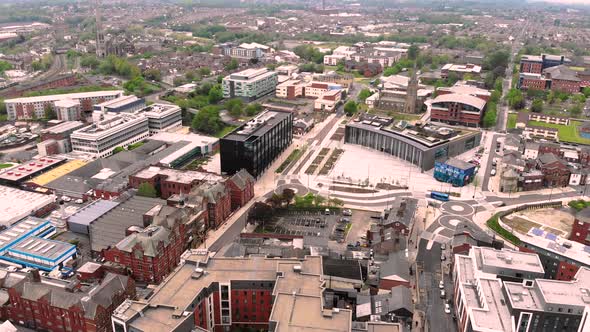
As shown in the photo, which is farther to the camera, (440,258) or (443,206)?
(443,206)

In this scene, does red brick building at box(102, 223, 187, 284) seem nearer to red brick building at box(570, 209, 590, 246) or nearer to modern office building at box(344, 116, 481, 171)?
red brick building at box(570, 209, 590, 246)

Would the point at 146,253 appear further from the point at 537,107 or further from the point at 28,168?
the point at 537,107

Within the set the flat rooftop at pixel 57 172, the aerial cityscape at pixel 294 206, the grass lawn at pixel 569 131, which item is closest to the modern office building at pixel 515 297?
the aerial cityscape at pixel 294 206

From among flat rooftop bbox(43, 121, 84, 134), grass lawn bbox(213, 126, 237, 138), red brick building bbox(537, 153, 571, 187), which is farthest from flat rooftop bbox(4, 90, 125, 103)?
red brick building bbox(537, 153, 571, 187)

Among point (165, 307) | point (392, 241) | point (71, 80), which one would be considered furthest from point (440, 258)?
point (71, 80)

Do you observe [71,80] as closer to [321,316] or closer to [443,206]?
[443,206]
